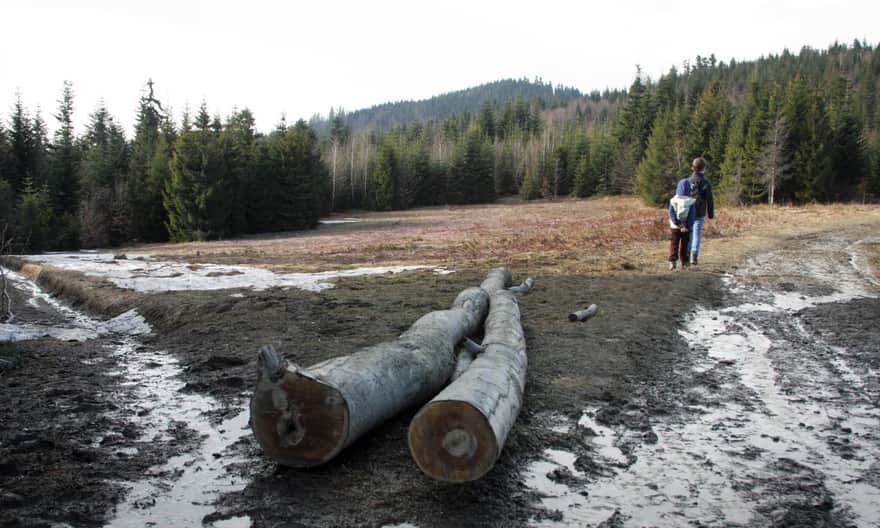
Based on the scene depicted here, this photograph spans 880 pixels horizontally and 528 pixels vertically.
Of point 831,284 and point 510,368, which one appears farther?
point 831,284

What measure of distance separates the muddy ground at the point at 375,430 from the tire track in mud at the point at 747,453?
43 mm

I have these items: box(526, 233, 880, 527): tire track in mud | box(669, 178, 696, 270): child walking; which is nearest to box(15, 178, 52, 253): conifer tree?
box(669, 178, 696, 270): child walking

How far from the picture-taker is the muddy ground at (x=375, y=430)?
3.78 metres

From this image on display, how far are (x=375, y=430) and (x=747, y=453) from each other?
Answer: 2.98m

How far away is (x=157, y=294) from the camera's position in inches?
523

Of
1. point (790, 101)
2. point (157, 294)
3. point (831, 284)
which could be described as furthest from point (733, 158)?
point (157, 294)

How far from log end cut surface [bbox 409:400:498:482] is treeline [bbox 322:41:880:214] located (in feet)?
159

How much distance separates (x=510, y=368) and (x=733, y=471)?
1.88m

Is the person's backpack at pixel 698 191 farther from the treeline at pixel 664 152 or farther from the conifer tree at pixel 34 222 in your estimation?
the treeline at pixel 664 152

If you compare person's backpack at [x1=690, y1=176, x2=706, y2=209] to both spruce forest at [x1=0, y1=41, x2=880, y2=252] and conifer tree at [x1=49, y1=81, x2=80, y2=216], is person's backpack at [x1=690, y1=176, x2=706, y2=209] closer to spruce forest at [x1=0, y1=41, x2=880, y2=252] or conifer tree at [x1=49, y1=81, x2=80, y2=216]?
spruce forest at [x1=0, y1=41, x2=880, y2=252]

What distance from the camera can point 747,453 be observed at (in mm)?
4504

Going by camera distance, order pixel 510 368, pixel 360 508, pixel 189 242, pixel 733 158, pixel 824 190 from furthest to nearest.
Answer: pixel 733 158 → pixel 824 190 → pixel 189 242 → pixel 510 368 → pixel 360 508

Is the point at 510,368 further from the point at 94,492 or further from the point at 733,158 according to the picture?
the point at 733,158

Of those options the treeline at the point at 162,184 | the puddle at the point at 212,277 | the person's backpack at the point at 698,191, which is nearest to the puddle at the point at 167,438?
the puddle at the point at 212,277
